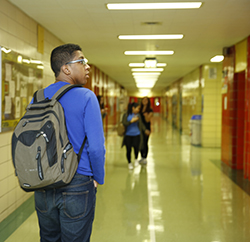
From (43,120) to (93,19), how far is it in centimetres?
364

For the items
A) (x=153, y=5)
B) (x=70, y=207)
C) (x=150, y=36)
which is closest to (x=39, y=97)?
(x=70, y=207)

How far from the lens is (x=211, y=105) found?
10.1 m

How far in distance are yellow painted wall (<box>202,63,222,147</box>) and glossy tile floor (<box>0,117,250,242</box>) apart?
3.22m

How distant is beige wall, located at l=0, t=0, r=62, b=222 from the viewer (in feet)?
12.3

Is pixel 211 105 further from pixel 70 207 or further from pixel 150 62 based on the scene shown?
pixel 70 207

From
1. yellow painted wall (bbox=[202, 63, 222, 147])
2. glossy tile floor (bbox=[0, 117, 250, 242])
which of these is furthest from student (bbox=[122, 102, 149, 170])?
yellow painted wall (bbox=[202, 63, 222, 147])

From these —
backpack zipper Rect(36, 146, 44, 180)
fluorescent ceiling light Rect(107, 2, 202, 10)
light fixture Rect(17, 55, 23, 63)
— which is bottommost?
backpack zipper Rect(36, 146, 44, 180)

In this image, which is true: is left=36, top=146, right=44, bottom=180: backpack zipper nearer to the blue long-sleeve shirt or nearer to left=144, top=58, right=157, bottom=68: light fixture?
the blue long-sleeve shirt

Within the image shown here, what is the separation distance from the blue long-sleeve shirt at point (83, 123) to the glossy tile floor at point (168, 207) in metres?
1.86

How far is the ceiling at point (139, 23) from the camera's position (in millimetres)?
4109

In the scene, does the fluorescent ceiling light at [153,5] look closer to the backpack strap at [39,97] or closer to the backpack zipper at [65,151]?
the backpack strap at [39,97]

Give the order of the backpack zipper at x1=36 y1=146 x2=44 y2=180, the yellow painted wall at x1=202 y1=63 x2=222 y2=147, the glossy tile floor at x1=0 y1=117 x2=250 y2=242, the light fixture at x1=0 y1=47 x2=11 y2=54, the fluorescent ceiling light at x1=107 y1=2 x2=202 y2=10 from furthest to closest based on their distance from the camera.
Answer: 1. the yellow painted wall at x1=202 y1=63 x2=222 y2=147
2. the fluorescent ceiling light at x1=107 y1=2 x2=202 y2=10
3. the light fixture at x1=0 y1=47 x2=11 y2=54
4. the glossy tile floor at x1=0 y1=117 x2=250 y2=242
5. the backpack zipper at x1=36 y1=146 x2=44 y2=180

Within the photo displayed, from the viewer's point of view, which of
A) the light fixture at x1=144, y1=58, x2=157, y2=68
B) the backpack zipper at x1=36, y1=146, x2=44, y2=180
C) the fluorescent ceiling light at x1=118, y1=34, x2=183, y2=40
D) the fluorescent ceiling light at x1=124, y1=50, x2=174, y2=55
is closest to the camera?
the backpack zipper at x1=36, y1=146, x2=44, y2=180

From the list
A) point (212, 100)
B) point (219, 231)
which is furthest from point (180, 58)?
point (219, 231)
